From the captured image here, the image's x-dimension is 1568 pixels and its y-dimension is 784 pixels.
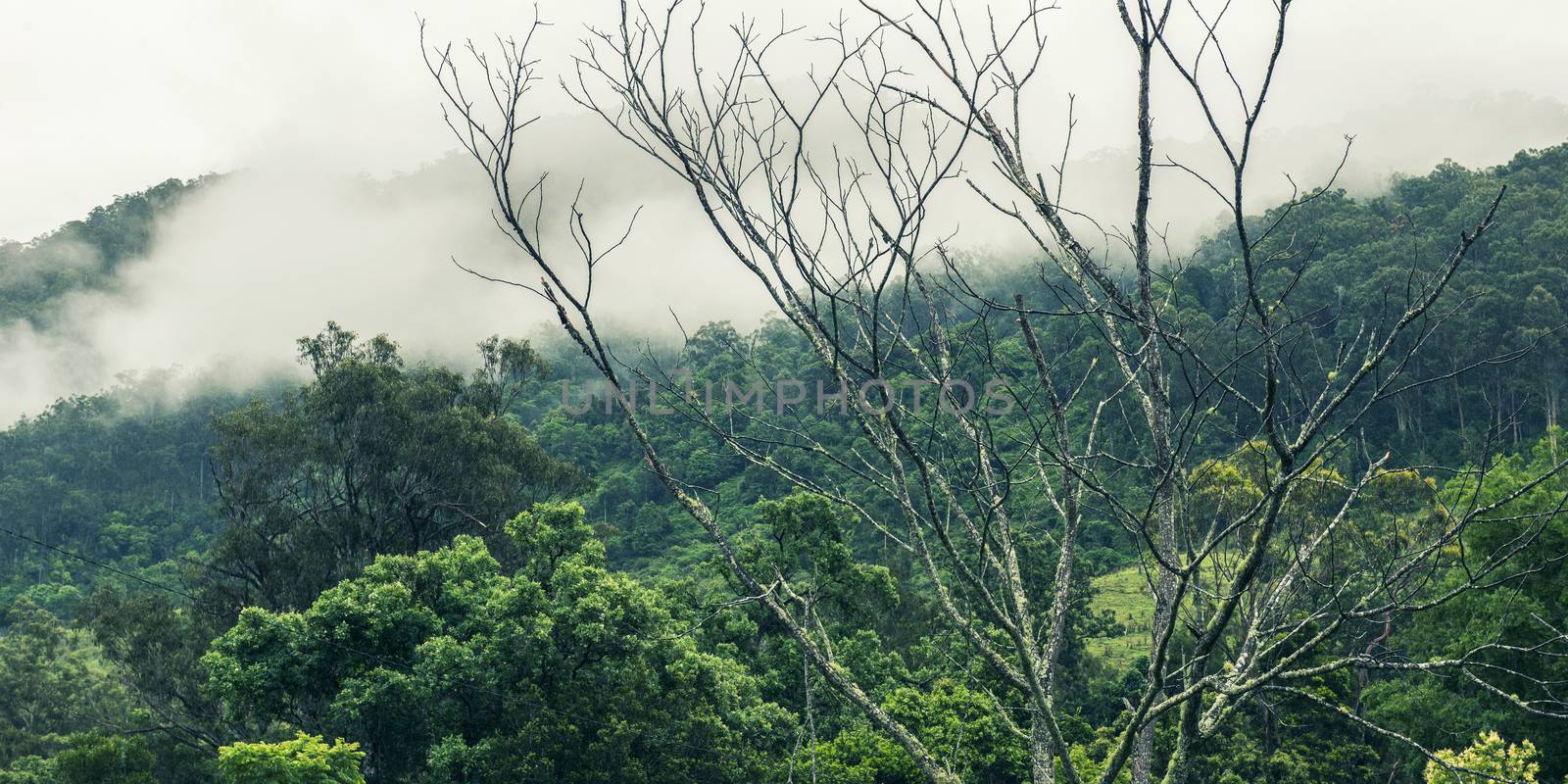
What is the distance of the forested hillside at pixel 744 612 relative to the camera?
4660 millimetres

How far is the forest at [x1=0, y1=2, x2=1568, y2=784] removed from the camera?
9.47ft

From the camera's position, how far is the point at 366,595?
16.4 m

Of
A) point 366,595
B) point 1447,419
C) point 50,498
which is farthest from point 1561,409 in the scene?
point 50,498

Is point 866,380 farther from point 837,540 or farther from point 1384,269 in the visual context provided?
point 1384,269

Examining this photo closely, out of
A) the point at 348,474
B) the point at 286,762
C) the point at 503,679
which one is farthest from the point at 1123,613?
the point at 286,762

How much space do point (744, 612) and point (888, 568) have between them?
10.6 ft

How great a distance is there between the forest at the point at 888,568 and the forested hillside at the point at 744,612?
0.08 meters

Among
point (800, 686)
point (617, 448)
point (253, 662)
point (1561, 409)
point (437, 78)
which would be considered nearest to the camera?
point (437, 78)

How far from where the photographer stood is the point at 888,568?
73.4 feet

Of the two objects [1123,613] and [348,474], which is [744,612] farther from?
[1123,613]

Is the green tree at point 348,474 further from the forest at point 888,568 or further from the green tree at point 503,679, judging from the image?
the green tree at point 503,679

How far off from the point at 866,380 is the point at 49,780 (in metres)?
23.4

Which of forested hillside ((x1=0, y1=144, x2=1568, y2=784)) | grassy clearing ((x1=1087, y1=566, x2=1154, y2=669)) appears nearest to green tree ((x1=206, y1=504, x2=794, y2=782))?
forested hillside ((x1=0, y1=144, x2=1568, y2=784))

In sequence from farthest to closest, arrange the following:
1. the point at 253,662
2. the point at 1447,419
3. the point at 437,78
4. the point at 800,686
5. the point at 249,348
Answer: the point at 249,348 < the point at 1447,419 < the point at 800,686 < the point at 253,662 < the point at 437,78
